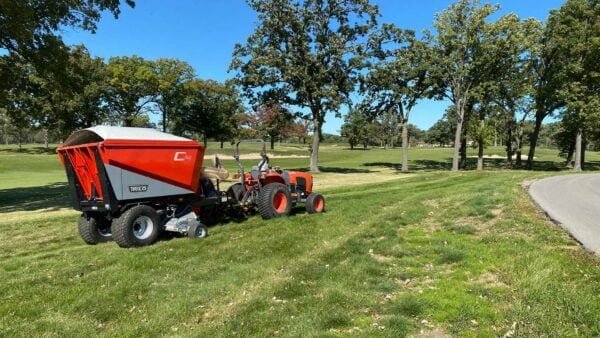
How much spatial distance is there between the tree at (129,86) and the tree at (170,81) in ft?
3.16

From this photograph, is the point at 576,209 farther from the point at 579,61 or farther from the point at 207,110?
the point at 207,110

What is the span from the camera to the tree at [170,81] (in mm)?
58656

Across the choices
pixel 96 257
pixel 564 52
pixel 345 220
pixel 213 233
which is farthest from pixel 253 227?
pixel 564 52

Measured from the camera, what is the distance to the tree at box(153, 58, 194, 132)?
58.7 meters

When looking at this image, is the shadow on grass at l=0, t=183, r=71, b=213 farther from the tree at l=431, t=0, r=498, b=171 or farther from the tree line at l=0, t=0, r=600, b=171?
the tree at l=431, t=0, r=498, b=171

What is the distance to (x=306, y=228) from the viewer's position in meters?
10.0

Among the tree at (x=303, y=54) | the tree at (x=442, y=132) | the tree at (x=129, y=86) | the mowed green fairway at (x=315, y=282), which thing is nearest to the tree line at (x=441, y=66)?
the tree at (x=303, y=54)

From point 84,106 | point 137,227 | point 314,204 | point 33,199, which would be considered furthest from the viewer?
point 84,106

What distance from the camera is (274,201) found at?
1145 centimetres

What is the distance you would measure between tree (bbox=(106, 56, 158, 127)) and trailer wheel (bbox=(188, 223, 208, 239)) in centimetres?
4969

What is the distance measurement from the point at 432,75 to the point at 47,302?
36693 mm

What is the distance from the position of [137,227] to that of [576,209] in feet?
37.1

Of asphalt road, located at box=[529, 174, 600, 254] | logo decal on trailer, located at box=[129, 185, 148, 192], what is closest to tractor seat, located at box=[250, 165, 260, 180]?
logo decal on trailer, located at box=[129, 185, 148, 192]

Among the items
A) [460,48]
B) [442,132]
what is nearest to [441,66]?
[460,48]
